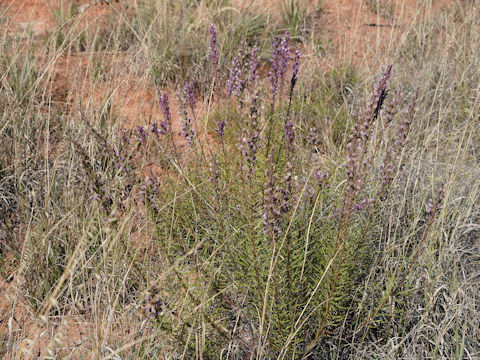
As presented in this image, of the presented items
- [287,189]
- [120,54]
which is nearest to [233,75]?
[287,189]

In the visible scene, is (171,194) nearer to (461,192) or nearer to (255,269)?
(255,269)

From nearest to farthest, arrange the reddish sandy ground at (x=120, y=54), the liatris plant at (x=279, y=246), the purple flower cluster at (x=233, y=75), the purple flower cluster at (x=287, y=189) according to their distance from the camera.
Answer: the purple flower cluster at (x=287, y=189) → the liatris plant at (x=279, y=246) → the purple flower cluster at (x=233, y=75) → the reddish sandy ground at (x=120, y=54)

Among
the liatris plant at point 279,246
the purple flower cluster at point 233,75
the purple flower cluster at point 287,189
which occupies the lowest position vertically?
the liatris plant at point 279,246

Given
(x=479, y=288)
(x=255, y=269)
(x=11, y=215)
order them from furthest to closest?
(x=11, y=215)
(x=479, y=288)
(x=255, y=269)

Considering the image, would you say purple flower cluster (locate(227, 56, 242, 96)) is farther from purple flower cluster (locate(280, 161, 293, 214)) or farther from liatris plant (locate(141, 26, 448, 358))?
purple flower cluster (locate(280, 161, 293, 214))

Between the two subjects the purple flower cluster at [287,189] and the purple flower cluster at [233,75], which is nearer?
the purple flower cluster at [287,189]

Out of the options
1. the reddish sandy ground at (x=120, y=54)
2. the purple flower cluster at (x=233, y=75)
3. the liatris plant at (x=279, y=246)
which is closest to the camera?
the liatris plant at (x=279, y=246)

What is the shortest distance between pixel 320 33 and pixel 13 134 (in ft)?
12.3

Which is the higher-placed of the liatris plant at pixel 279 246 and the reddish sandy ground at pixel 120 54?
the reddish sandy ground at pixel 120 54

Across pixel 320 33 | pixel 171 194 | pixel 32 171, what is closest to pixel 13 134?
pixel 32 171

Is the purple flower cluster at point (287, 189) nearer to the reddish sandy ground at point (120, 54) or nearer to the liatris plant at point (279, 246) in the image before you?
the liatris plant at point (279, 246)

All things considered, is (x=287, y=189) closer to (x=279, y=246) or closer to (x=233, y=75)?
(x=279, y=246)

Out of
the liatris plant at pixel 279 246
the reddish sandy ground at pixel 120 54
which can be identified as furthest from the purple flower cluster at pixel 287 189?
the reddish sandy ground at pixel 120 54

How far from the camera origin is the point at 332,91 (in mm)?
4434
